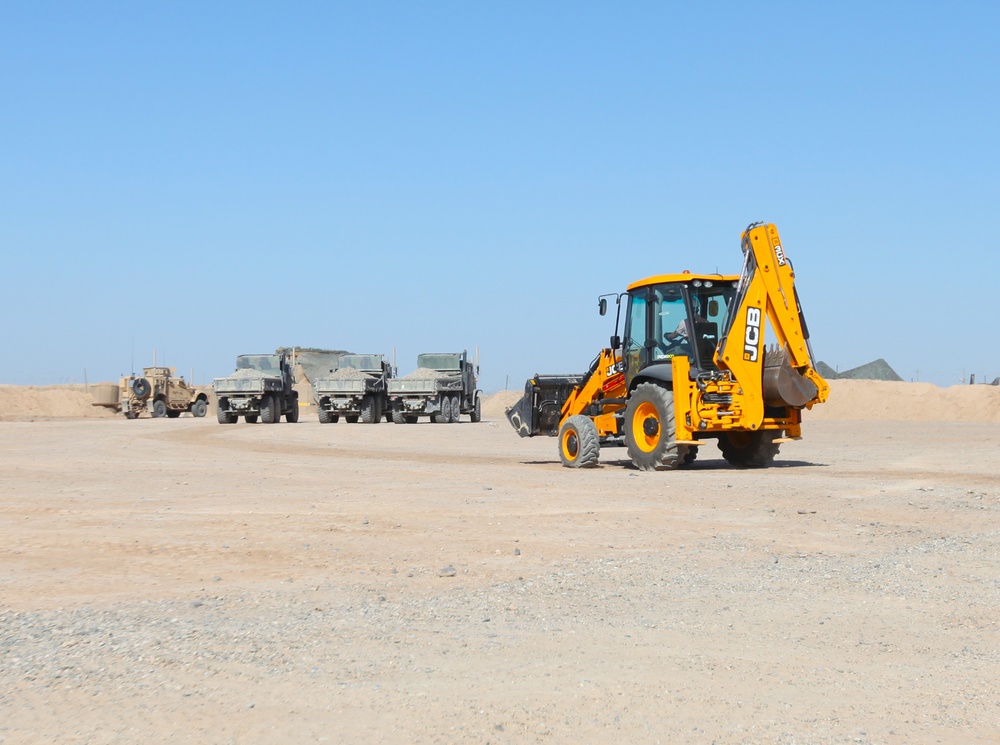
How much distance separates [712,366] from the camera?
17281 millimetres

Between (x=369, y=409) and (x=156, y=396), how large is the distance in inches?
635

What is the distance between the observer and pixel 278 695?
16.7 feet

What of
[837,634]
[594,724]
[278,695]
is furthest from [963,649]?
[278,695]

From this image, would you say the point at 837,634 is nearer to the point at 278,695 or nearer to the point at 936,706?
the point at 936,706

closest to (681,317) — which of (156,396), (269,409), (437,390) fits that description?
(437,390)

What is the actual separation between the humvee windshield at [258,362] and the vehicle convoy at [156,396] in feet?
38.8

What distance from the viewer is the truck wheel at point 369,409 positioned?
138ft

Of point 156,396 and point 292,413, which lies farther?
point 156,396

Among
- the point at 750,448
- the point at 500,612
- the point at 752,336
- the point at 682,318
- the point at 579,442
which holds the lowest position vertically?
the point at 500,612

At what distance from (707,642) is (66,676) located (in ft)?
10.4

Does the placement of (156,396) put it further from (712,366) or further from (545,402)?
(712,366)

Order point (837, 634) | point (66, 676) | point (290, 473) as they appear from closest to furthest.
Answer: point (66, 676) < point (837, 634) < point (290, 473)

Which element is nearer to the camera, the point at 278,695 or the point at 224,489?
the point at 278,695

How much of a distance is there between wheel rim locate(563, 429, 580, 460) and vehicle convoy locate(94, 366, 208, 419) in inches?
1499
